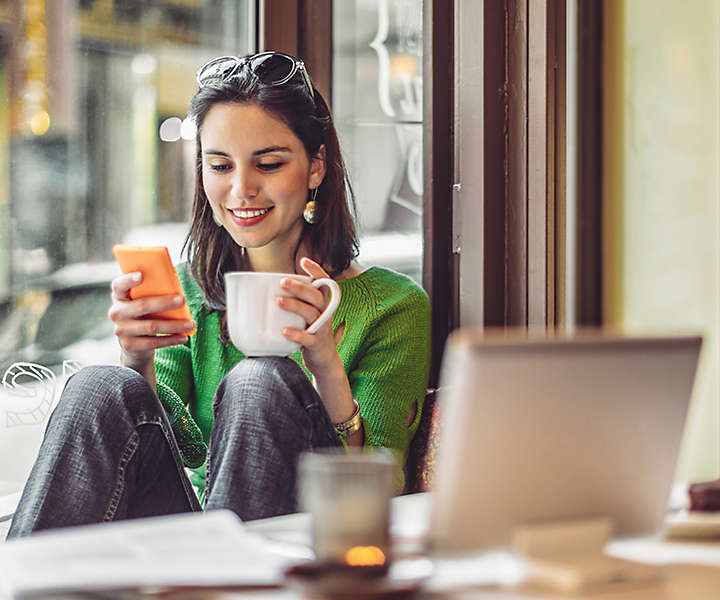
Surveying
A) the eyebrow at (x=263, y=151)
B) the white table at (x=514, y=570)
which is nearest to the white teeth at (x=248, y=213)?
the eyebrow at (x=263, y=151)

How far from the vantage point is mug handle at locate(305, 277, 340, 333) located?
1316 mm

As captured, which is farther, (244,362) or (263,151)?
(263,151)

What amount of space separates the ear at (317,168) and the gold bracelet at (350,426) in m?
0.45

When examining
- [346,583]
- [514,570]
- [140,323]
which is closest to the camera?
[346,583]

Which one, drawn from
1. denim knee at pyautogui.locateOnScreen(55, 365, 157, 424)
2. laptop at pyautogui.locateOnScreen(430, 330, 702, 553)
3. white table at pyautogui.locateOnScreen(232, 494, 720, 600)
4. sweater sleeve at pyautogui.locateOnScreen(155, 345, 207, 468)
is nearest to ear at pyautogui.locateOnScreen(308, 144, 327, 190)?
sweater sleeve at pyautogui.locateOnScreen(155, 345, 207, 468)

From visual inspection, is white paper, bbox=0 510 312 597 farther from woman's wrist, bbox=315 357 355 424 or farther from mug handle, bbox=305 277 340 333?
woman's wrist, bbox=315 357 355 424

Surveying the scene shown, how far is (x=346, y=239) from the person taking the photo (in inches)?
71.2

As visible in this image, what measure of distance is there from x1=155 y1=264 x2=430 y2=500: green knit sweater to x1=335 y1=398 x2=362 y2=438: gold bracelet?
0.15ft

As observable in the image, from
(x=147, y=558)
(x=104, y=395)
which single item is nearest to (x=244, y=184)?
(x=104, y=395)

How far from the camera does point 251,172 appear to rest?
1.70 metres

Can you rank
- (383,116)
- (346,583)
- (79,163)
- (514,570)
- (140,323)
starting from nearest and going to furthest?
1. (346,583)
2. (514,570)
3. (140,323)
4. (79,163)
5. (383,116)

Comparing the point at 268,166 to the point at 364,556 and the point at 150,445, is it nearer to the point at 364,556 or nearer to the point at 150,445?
the point at 150,445

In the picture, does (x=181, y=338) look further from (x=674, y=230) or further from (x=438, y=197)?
(x=674, y=230)

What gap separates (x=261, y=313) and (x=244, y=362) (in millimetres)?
71
